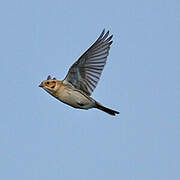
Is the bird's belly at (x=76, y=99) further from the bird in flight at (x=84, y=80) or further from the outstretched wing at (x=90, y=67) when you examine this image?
the outstretched wing at (x=90, y=67)

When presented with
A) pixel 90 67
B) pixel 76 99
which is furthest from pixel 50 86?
pixel 90 67

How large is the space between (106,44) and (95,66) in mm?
556

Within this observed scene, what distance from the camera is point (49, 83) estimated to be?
15.2 meters

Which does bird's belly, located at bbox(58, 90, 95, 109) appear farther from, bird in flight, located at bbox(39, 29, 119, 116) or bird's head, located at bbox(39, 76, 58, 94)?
bird's head, located at bbox(39, 76, 58, 94)

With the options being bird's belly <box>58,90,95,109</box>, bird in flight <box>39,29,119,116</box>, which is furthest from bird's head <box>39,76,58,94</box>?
bird's belly <box>58,90,95,109</box>

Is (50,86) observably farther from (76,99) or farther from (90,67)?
(90,67)

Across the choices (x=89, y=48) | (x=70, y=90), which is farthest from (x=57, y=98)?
(x=89, y=48)

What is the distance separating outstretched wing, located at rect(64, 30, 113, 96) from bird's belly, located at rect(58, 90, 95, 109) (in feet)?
1.10

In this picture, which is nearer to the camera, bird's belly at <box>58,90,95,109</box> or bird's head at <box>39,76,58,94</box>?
bird's belly at <box>58,90,95,109</box>

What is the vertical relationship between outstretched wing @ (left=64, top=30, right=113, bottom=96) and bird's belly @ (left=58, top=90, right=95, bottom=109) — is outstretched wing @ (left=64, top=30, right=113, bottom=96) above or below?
above

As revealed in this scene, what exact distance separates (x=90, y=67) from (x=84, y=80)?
335 mm

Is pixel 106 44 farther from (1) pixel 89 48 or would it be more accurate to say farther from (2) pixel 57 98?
(2) pixel 57 98

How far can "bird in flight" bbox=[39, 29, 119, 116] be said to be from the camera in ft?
49.0

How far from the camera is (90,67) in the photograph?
1533 centimetres
